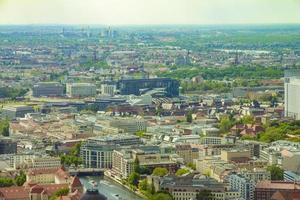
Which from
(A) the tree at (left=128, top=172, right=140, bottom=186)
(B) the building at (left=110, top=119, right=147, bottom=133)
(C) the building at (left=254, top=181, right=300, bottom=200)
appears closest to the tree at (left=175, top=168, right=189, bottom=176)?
(A) the tree at (left=128, top=172, right=140, bottom=186)

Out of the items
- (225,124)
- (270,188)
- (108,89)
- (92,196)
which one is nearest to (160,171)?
(270,188)

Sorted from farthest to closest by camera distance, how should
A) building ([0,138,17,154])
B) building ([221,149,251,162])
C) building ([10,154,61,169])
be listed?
building ([0,138,17,154]), building ([221,149,251,162]), building ([10,154,61,169])

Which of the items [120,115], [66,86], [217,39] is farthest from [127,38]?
[120,115]

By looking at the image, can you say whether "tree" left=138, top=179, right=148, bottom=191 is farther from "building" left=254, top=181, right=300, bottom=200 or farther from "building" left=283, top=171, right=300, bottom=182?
"building" left=283, top=171, right=300, bottom=182

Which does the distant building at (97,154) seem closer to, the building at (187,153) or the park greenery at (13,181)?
the building at (187,153)

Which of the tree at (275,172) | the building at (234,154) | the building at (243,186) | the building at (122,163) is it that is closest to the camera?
the building at (243,186)

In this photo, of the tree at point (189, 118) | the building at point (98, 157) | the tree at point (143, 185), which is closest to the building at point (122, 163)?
the building at point (98, 157)
